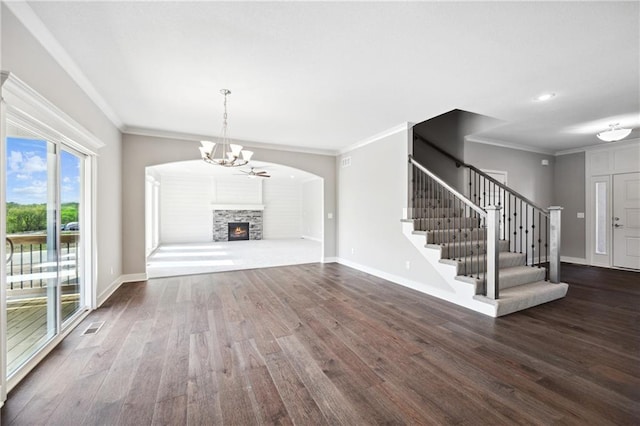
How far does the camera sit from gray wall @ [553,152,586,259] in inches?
247

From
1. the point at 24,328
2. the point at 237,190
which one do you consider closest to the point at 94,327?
the point at 24,328

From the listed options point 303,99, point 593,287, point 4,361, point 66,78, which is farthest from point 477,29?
point 593,287

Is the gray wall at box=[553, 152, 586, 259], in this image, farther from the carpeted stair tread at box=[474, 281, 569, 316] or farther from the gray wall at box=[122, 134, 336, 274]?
the gray wall at box=[122, 134, 336, 274]

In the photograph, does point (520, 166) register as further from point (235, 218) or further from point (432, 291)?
point (235, 218)

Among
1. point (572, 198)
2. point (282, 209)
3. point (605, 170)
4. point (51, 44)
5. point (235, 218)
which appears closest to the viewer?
point (51, 44)

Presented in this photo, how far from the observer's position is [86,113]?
10.4ft

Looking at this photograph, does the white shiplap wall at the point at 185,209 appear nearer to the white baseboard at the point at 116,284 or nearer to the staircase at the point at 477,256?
the white baseboard at the point at 116,284

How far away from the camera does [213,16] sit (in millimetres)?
1984

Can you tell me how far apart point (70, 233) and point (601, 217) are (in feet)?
31.8

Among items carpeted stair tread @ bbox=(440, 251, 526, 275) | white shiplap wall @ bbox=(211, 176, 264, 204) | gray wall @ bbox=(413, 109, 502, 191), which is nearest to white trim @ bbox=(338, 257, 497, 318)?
carpeted stair tread @ bbox=(440, 251, 526, 275)

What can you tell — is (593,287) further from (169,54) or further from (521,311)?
(169,54)

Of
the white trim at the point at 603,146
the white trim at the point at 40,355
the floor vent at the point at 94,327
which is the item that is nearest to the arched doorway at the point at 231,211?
the floor vent at the point at 94,327

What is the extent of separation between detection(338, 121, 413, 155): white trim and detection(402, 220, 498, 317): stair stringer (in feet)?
5.21

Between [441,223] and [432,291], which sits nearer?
[432,291]
